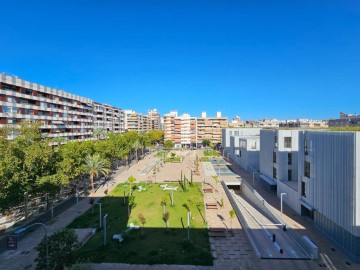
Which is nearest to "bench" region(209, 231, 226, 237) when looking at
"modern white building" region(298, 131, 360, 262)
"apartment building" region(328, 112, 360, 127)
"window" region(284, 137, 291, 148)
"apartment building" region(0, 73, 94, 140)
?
"modern white building" region(298, 131, 360, 262)

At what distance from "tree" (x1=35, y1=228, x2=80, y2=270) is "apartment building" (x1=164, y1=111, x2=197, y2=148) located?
11144cm

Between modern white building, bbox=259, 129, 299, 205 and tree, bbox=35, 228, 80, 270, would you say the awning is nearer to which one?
modern white building, bbox=259, 129, 299, 205

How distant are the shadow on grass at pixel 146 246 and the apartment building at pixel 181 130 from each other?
9977cm

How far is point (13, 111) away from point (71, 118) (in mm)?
25178

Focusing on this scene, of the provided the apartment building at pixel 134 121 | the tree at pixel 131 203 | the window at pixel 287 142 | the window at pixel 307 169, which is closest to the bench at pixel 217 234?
the tree at pixel 131 203

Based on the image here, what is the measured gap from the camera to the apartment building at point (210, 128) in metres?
131

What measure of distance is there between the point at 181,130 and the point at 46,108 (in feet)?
245

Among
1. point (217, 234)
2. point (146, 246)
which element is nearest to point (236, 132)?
point (217, 234)

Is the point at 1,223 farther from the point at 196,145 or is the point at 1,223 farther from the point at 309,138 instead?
the point at 196,145

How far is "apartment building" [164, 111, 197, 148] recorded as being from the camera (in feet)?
421

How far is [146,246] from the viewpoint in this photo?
23.4 m

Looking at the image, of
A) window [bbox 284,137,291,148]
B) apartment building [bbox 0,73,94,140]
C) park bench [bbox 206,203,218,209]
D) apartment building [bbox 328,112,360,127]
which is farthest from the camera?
apartment building [bbox 328,112,360,127]

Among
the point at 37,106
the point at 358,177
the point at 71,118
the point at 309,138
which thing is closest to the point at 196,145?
the point at 71,118

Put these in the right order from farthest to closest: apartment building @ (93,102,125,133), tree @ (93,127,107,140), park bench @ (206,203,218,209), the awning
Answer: apartment building @ (93,102,125,133) < tree @ (93,127,107,140) < park bench @ (206,203,218,209) < the awning
